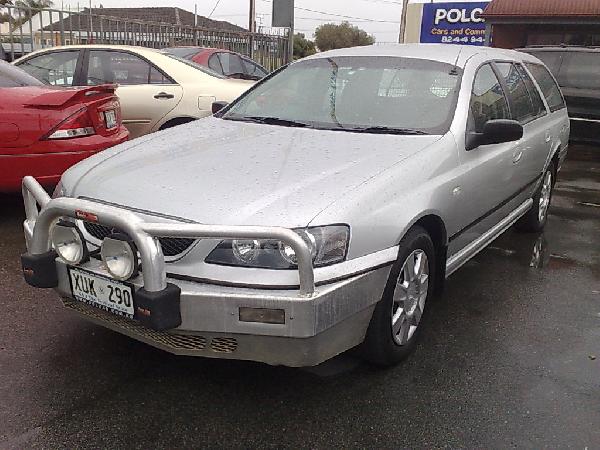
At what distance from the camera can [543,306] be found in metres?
3.68

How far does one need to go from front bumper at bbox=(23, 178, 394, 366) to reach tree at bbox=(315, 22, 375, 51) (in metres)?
50.4

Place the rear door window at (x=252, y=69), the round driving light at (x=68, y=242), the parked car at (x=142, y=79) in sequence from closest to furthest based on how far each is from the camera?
1. the round driving light at (x=68, y=242)
2. the parked car at (x=142, y=79)
3. the rear door window at (x=252, y=69)

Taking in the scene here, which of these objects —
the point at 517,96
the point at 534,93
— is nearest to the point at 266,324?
the point at 517,96

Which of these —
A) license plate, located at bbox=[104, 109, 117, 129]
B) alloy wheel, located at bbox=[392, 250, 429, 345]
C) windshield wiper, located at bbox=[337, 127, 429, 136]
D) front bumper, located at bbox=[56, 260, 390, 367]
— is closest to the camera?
front bumper, located at bbox=[56, 260, 390, 367]

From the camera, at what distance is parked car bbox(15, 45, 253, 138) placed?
6.52m

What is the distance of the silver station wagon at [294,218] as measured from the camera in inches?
88.2

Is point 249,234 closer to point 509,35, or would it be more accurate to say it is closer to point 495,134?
point 495,134

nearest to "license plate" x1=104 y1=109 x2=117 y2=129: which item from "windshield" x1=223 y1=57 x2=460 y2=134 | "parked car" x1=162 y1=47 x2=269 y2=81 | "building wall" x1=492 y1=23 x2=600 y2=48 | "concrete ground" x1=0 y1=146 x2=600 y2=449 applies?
"windshield" x1=223 y1=57 x2=460 y2=134

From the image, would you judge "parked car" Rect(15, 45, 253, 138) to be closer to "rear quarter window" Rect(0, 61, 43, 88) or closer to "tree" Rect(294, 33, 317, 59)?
"rear quarter window" Rect(0, 61, 43, 88)

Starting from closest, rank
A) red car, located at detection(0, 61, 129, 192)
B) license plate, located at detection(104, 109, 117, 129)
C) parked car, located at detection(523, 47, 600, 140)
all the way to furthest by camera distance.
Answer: red car, located at detection(0, 61, 129, 192), license plate, located at detection(104, 109, 117, 129), parked car, located at detection(523, 47, 600, 140)

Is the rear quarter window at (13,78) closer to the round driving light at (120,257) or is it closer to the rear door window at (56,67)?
the rear door window at (56,67)

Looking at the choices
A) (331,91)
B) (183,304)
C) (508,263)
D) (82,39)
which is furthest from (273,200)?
(82,39)

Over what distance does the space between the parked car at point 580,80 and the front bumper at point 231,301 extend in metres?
6.81

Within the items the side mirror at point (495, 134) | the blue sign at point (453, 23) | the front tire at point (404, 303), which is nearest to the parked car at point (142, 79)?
the side mirror at point (495, 134)
